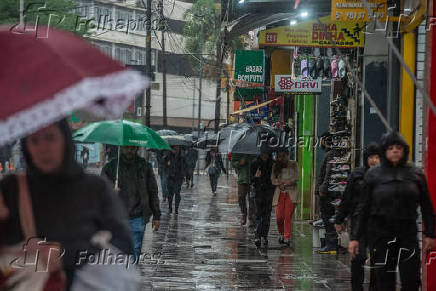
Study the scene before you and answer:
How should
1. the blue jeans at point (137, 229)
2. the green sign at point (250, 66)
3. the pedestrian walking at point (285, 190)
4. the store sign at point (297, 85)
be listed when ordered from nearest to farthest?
the blue jeans at point (137, 229), the pedestrian walking at point (285, 190), the store sign at point (297, 85), the green sign at point (250, 66)

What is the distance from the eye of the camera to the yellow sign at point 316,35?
1215cm

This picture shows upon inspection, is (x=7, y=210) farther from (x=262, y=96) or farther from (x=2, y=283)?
(x=262, y=96)

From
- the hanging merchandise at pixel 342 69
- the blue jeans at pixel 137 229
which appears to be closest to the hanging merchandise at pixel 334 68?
the hanging merchandise at pixel 342 69

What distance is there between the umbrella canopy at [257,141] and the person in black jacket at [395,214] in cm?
704

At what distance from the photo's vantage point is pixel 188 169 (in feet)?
105

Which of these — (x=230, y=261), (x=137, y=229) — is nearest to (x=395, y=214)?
(x=137, y=229)

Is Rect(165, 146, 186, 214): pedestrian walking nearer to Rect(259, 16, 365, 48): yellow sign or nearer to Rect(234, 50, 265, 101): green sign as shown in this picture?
Rect(234, 50, 265, 101): green sign

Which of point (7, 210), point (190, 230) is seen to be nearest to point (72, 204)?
point (7, 210)

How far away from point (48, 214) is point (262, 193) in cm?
1047

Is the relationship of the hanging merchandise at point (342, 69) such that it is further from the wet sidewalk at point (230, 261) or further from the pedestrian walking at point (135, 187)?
the pedestrian walking at point (135, 187)

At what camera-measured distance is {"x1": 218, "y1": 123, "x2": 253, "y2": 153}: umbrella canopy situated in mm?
16042

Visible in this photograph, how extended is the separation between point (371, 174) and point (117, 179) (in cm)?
294

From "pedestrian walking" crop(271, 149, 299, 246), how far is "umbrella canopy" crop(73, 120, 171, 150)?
4.70 m

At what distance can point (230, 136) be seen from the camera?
674 inches
